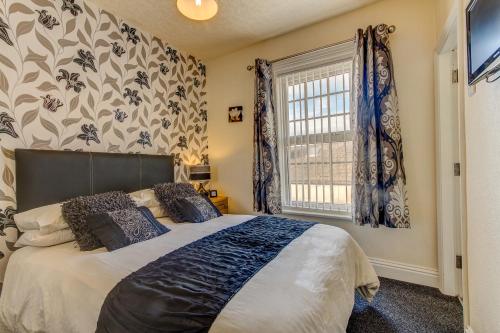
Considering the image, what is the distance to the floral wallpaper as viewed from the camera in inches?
68.8

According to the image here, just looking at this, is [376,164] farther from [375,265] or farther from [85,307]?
[85,307]

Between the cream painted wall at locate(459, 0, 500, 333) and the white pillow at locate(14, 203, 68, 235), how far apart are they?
2403 mm

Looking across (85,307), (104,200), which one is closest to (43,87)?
(104,200)

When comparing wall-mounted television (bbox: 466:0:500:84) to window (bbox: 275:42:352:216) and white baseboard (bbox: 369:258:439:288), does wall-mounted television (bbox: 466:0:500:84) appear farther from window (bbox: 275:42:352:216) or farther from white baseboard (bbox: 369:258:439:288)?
white baseboard (bbox: 369:258:439:288)

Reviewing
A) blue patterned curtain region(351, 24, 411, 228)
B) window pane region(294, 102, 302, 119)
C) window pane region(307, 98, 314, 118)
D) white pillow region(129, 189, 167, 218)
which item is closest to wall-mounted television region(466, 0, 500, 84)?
blue patterned curtain region(351, 24, 411, 228)

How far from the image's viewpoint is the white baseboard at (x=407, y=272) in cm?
214

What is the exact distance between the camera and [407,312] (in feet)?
5.90

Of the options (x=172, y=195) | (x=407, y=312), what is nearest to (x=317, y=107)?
(x=172, y=195)

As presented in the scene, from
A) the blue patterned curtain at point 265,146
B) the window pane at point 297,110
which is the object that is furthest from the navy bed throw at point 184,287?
the window pane at point 297,110

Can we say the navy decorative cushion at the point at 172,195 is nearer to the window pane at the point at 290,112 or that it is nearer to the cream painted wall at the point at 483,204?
the window pane at the point at 290,112

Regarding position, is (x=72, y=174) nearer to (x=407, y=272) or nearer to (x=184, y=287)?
(x=184, y=287)

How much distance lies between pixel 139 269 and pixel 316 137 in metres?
2.17

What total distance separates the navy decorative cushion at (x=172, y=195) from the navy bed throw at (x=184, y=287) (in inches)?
30.1

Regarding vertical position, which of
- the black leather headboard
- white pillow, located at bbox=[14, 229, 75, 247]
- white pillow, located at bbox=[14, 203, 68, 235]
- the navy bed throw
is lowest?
the navy bed throw
